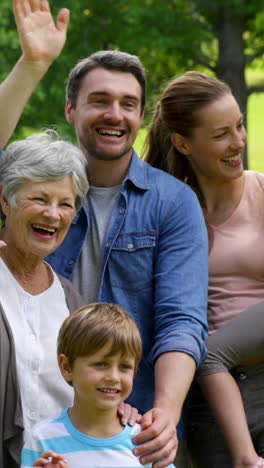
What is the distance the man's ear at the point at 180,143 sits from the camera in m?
4.38

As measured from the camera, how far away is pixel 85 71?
4207 millimetres

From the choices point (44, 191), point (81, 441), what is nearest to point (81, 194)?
point (44, 191)

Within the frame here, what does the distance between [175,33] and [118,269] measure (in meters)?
8.96

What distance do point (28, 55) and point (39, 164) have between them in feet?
1.60

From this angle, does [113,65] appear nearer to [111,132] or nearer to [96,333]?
[111,132]

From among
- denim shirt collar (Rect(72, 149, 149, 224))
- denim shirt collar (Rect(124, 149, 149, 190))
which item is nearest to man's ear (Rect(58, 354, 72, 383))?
denim shirt collar (Rect(72, 149, 149, 224))

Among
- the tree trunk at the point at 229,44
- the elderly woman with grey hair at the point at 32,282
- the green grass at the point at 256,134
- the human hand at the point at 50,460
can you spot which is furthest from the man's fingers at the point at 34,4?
the green grass at the point at 256,134

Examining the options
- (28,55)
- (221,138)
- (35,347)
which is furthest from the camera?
(221,138)

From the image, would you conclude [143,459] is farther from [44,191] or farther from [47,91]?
[47,91]

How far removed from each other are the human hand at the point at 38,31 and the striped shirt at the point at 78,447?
144 centimetres

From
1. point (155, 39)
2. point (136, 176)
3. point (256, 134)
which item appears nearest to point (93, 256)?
point (136, 176)

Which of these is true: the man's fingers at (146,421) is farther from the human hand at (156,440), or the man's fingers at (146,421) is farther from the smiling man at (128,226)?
the smiling man at (128,226)

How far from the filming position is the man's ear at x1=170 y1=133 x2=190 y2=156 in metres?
4.38

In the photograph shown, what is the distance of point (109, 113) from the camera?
4.08 m
